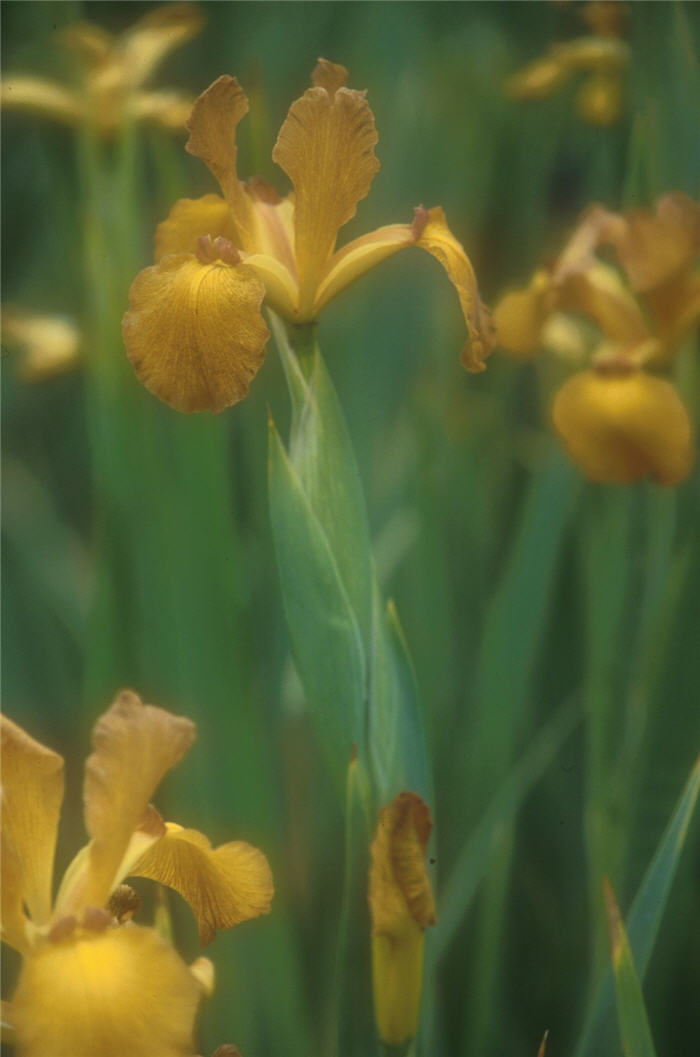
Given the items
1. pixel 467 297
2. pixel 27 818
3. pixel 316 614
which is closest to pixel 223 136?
pixel 467 297

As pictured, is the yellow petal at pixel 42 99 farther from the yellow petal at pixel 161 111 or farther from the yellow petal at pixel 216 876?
the yellow petal at pixel 216 876

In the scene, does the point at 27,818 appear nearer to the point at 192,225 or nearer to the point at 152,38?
the point at 192,225

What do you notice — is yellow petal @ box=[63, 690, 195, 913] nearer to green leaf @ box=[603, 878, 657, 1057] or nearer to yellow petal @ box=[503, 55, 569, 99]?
green leaf @ box=[603, 878, 657, 1057]

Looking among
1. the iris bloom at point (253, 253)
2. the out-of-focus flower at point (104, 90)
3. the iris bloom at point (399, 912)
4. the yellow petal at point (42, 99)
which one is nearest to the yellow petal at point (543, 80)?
the out-of-focus flower at point (104, 90)

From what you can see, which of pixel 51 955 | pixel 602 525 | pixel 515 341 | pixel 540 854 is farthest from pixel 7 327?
pixel 51 955

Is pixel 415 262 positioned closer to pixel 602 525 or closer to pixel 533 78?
pixel 533 78
